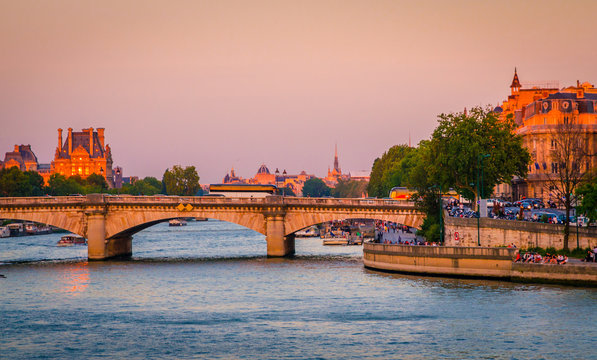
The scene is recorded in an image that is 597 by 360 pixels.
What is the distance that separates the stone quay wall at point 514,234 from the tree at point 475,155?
10668 mm

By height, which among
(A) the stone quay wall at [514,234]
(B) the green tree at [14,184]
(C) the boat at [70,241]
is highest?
(B) the green tree at [14,184]

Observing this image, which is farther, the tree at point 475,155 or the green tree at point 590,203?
the tree at point 475,155

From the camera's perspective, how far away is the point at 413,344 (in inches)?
1790

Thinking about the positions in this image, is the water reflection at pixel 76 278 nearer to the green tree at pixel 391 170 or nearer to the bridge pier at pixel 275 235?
the bridge pier at pixel 275 235

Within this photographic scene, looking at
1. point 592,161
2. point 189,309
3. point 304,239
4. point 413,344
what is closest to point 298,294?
point 189,309

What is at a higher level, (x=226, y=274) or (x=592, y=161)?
(x=592, y=161)

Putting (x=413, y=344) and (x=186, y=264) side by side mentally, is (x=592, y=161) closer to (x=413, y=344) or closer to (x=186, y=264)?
(x=186, y=264)

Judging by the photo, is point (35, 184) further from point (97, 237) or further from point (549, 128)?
point (549, 128)

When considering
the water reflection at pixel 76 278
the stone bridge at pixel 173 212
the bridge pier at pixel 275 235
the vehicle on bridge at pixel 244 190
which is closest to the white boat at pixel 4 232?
the vehicle on bridge at pixel 244 190

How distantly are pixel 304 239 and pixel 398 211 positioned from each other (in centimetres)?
5271

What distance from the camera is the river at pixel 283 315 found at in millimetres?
44875

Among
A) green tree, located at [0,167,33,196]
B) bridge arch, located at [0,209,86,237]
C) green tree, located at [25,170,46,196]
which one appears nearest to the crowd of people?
Answer: bridge arch, located at [0,209,86,237]

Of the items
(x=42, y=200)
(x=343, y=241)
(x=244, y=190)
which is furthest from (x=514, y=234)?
(x=343, y=241)

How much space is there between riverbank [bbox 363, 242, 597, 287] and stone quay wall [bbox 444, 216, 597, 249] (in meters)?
4.60
